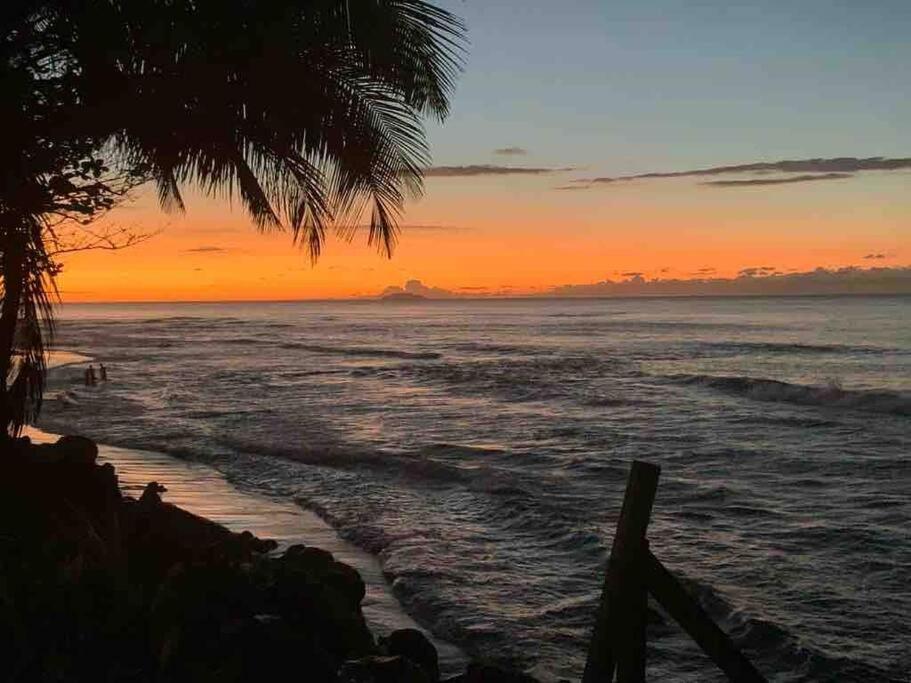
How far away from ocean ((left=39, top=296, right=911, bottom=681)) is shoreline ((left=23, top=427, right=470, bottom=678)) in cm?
21

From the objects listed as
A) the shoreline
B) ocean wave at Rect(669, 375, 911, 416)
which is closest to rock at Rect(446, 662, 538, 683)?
the shoreline

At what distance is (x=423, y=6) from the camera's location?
9.16 meters

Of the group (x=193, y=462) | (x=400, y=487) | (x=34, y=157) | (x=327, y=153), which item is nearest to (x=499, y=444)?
(x=400, y=487)

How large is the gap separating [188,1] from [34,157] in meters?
2.14

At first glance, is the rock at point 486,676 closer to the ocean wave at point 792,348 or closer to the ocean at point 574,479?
the ocean at point 574,479

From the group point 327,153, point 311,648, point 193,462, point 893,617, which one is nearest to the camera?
point 311,648

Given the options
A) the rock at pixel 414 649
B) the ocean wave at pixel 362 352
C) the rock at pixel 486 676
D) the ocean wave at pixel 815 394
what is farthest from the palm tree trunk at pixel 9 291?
the ocean wave at pixel 362 352

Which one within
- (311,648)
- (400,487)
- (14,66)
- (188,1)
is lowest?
(400,487)

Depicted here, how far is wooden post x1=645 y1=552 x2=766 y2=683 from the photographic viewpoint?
17.0 ft

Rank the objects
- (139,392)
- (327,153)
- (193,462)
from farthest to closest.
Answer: (139,392), (193,462), (327,153)

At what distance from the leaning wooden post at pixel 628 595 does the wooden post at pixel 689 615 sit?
0.22ft

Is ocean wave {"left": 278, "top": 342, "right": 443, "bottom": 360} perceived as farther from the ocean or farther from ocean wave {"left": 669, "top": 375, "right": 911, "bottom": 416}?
ocean wave {"left": 669, "top": 375, "right": 911, "bottom": 416}

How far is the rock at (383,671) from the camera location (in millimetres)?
5469

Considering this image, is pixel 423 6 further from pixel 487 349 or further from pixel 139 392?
pixel 487 349
